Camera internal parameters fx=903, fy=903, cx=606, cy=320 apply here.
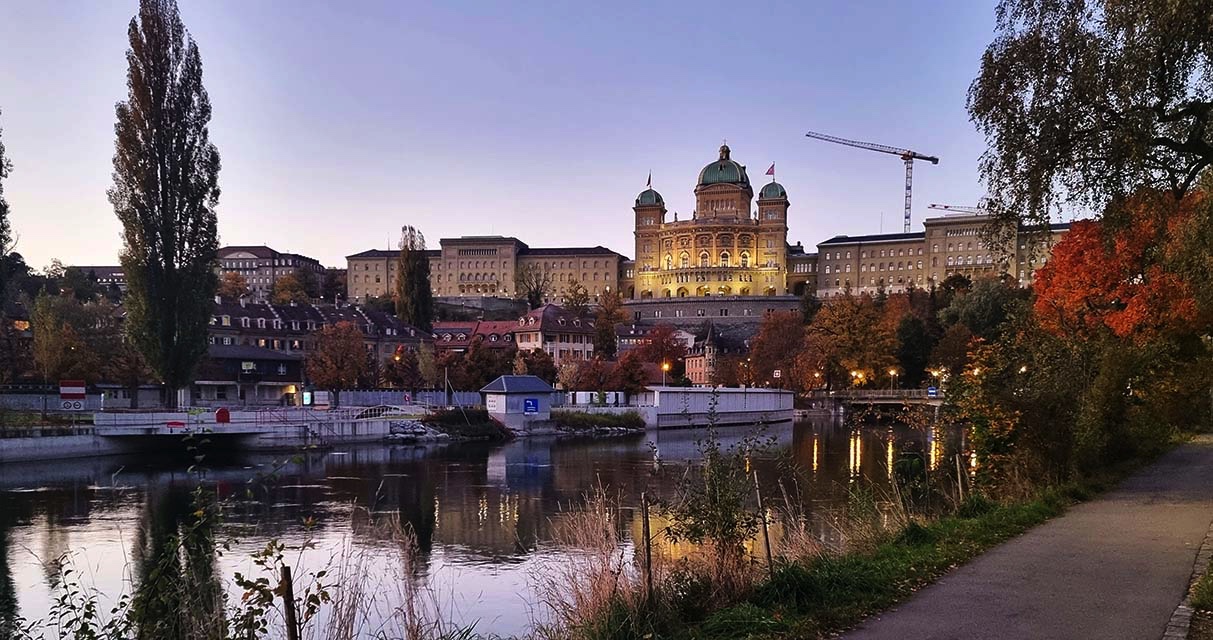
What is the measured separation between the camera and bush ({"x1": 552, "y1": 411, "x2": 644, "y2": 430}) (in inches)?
2269

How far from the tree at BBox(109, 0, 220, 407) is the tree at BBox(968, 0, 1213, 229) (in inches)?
1479

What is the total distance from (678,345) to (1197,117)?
92.2m

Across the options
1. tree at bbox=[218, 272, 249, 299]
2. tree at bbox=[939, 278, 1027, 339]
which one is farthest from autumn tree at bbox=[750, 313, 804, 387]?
tree at bbox=[218, 272, 249, 299]

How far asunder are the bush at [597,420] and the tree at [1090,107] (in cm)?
4327

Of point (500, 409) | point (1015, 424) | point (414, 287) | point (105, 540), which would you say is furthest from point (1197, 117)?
point (414, 287)

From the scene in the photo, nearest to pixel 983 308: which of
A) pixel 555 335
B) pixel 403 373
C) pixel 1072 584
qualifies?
pixel 555 335

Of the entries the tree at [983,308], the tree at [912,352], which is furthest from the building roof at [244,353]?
the tree at [983,308]

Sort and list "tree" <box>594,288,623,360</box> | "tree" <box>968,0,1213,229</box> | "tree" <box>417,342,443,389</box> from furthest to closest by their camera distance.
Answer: "tree" <box>594,288,623,360</box>, "tree" <box>417,342,443,389</box>, "tree" <box>968,0,1213,229</box>

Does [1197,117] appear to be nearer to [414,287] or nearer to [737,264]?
[414,287]

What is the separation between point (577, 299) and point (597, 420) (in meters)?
93.0

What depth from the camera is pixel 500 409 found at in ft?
180

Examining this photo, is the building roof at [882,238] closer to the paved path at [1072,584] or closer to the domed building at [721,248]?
the domed building at [721,248]

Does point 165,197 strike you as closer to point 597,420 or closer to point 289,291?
point 597,420

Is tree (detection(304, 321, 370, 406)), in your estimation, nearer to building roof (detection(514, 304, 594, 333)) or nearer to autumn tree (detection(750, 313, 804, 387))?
building roof (detection(514, 304, 594, 333))
